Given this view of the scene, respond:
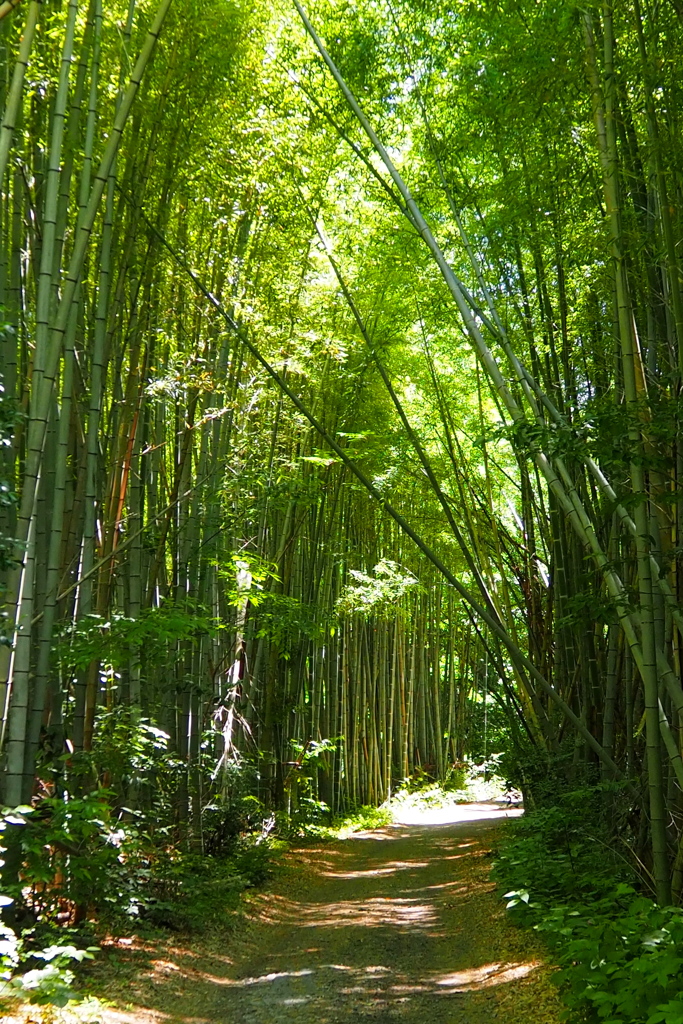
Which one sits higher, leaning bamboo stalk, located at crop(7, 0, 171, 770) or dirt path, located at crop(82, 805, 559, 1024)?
leaning bamboo stalk, located at crop(7, 0, 171, 770)

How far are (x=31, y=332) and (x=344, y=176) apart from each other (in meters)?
3.09

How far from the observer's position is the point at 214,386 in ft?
17.3

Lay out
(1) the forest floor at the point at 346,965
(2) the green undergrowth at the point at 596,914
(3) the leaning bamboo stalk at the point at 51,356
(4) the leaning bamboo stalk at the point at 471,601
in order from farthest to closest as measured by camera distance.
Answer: (4) the leaning bamboo stalk at the point at 471,601 < (1) the forest floor at the point at 346,965 < (3) the leaning bamboo stalk at the point at 51,356 < (2) the green undergrowth at the point at 596,914

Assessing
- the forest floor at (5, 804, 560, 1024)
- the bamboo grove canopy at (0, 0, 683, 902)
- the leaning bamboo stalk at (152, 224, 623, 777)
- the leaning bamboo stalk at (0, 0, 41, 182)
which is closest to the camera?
the leaning bamboo stalk at (0, 0, 41, 182)

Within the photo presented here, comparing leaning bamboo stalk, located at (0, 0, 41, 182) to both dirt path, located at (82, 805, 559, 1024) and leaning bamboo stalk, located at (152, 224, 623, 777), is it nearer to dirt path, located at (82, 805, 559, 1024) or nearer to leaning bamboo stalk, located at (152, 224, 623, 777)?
leaning bamboo stalk, located at (152, 224, 623, 777)

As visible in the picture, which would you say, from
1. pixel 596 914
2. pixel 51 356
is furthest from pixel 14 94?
pixel 596 914

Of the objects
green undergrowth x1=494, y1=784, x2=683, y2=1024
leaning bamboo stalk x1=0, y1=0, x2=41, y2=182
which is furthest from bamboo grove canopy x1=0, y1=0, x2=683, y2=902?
green undergrowth x1=494, y1=784, x2=683, y2=1024

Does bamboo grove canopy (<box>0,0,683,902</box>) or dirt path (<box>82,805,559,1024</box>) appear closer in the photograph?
bamboo grove canopy (<box>0,0,683,902</box>)

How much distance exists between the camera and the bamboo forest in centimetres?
319

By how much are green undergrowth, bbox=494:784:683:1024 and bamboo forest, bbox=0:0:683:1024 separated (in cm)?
2

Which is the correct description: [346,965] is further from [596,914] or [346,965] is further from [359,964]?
[596,914]

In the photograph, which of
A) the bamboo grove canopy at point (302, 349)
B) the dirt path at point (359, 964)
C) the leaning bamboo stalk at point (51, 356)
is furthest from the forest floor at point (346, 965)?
the leaning bamboo stalk at point (51, 356)

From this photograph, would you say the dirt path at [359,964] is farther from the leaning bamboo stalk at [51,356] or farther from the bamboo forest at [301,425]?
the leaning bamboo stalk at [51,356]

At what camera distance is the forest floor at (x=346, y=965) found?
3402mm
